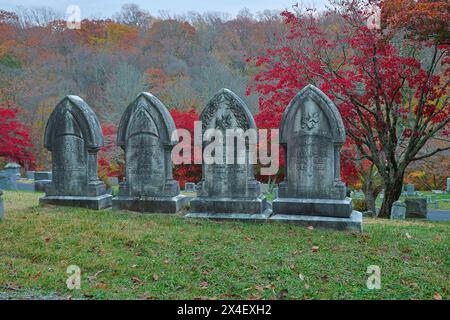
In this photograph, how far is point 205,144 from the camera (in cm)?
795

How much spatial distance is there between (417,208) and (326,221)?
269 inches

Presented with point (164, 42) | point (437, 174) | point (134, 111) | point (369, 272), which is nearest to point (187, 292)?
point (369, 272)

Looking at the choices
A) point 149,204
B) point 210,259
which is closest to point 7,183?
point 149,204

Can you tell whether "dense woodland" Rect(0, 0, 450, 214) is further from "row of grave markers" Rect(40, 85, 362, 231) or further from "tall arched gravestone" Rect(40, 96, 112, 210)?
"tall arched gravestone" Rect(40, 96, 112, 210)

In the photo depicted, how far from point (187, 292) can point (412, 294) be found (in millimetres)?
2401

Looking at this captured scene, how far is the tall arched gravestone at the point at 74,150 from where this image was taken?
28.2 ft

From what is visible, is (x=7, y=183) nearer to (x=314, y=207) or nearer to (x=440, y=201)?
(x=314, y=207)

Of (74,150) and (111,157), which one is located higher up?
(111,157)

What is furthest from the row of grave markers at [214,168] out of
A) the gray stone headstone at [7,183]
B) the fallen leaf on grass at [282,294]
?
the gray stone headstone at [7,183]

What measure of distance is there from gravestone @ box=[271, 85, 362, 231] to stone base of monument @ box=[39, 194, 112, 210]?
364 cm

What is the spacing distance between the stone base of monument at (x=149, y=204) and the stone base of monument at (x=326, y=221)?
2.01m

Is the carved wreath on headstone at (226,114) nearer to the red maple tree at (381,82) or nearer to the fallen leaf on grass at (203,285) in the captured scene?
the fallen leaf on grass at (203,285)

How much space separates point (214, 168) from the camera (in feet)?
26.1

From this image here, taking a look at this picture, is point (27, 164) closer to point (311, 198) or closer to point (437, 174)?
point (311, 198)
